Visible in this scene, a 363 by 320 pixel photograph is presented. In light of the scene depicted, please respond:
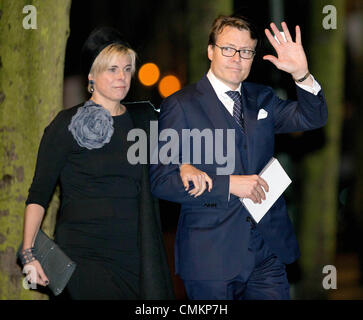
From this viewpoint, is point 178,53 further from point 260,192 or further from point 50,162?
point 260,192

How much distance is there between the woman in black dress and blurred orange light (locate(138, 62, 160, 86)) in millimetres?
24280

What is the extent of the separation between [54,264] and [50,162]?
0.71 m

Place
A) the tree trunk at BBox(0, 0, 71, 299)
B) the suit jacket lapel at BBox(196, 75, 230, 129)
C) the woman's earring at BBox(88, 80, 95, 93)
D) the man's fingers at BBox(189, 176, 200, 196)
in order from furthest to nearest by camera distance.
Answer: the tree trunk at BBox(0, 0, 71, 299) → the woman's earring at BBox(88, 80, 95, 93) → the suit jacket lapel at BBox(196, 75, 230, 129) → the man's fingers at BBox(189, 176, 200, 196)

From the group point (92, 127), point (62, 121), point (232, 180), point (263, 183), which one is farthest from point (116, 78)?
point (263, 183)

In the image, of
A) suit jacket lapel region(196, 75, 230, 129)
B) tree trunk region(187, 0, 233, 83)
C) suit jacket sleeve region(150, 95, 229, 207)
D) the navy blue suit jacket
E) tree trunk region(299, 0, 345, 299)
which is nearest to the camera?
suit jacket sleeve region(150, 95, 229, 207)

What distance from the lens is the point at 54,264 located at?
4.48m

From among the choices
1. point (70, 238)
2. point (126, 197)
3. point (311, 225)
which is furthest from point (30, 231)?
point (311, 225)

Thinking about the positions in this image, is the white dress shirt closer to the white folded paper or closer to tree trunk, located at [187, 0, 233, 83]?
the white folded paper

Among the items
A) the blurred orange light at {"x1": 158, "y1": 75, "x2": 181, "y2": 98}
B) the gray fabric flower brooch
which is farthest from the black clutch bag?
the blurred orange light at {"x1": 158, "y1": 75, "x2": 181, "y2": 98}

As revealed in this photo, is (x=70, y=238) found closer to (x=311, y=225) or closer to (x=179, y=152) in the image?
(x=179, y=152)

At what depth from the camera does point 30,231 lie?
4.48 meters

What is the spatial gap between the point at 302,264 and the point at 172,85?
23.4 metres

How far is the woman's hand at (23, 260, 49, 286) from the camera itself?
447 cm

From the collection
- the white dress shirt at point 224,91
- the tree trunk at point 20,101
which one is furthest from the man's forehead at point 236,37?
the tree trunk at point 20,101
